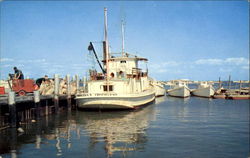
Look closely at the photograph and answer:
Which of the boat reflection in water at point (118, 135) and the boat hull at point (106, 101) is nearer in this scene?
the boat reflection in water at point (118, 135)

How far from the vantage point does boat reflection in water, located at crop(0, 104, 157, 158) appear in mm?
12328

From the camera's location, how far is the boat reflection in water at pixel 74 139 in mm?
12328

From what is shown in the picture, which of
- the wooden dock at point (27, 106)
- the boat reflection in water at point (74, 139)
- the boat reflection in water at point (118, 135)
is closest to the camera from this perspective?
the boat reflection in water at point (74, 139)

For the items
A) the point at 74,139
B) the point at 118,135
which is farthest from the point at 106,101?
the point at 74,139

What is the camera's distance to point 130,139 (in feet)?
48.2

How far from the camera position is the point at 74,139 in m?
14.9

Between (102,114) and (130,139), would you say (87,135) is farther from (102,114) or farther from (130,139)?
(102,114)

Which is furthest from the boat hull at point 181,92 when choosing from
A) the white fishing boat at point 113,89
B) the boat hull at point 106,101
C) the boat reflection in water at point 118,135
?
the boat reflection in water at point 118,135

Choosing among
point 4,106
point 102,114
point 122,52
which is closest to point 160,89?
point 122,52

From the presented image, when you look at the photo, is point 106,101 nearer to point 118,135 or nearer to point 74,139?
point 118,135

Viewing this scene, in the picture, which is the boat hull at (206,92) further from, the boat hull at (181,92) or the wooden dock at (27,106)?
the wooden dock at (27,106)

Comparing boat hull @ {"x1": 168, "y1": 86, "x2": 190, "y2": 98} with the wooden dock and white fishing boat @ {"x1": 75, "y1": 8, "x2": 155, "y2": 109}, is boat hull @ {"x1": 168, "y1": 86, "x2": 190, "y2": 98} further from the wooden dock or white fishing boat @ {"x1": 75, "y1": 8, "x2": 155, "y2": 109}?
the wooden dock

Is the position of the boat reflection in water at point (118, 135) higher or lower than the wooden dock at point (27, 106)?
lower

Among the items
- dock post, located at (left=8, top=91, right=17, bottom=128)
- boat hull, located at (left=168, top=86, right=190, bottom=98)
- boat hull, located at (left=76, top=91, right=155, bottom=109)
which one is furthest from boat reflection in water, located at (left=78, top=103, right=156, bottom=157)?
boat hull, located at (left=168, top=86, right=190, bottom=98)
